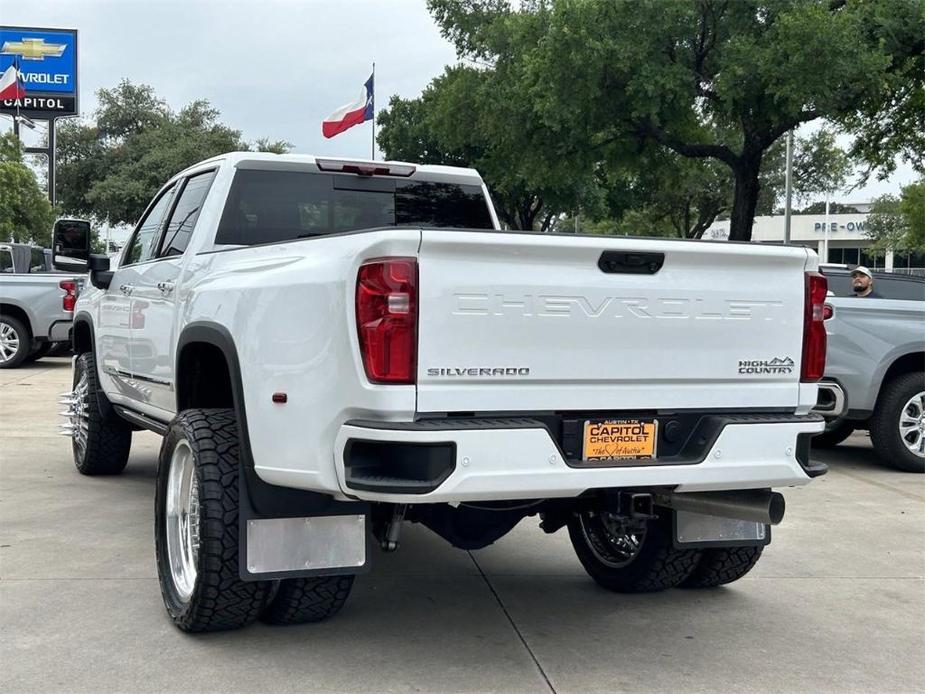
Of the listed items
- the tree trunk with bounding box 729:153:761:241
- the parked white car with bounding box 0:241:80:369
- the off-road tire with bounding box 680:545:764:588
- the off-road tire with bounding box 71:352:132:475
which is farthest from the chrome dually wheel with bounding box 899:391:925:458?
the tree trunk with bounding box 729:153:761:241

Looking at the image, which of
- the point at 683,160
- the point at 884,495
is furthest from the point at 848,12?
the point at 884,495

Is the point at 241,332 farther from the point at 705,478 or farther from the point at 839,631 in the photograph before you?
the point at 839,631

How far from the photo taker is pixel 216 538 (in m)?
4.06

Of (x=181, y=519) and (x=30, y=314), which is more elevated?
(x=30, y=314)

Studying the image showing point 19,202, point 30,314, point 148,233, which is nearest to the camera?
point 148,233

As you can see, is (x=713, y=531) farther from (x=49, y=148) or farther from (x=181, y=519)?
(x=49, y=148)

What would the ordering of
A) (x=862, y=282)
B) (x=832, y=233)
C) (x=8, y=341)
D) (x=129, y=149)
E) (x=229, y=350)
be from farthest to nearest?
(x=832, y=233) → (x=129, y=149) → (x=8, y=341) → (x=862, y=282) → (x=229, y=350)

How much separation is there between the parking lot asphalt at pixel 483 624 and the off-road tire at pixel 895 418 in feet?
6.70

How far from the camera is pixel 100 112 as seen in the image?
56250 millimetres

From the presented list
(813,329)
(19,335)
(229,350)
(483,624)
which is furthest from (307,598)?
(19,335)

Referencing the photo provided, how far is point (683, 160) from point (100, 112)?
39.5 metres

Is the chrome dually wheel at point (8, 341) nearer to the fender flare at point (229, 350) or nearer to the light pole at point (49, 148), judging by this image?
the fender flare at point (229, 350)

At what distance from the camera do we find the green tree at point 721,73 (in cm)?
1844

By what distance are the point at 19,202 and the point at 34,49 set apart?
1359 centimetres
